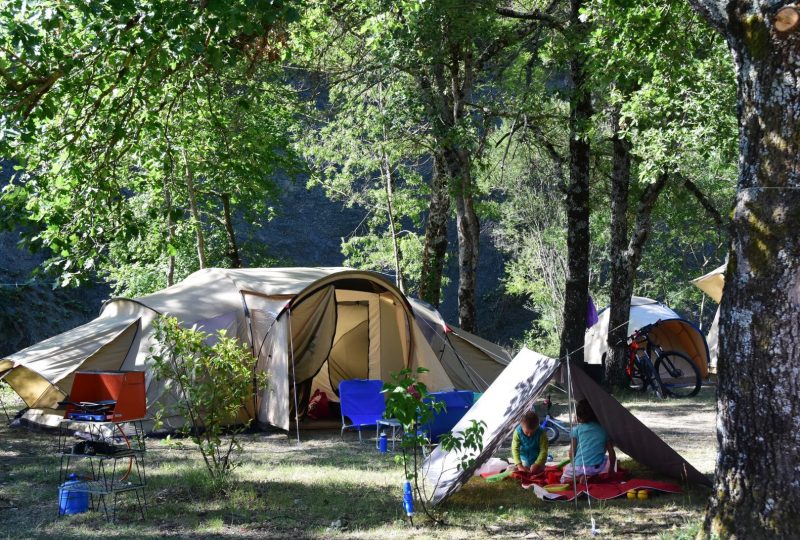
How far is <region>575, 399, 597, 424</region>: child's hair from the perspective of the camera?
6.04 metres

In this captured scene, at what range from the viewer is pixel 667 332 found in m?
16.1

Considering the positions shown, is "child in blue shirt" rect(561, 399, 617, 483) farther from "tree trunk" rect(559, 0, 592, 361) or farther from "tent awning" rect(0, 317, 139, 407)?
"tent awning" rect(0, 317, 139, 407)

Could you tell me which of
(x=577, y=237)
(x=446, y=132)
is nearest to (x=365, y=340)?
(x=446, y=132)

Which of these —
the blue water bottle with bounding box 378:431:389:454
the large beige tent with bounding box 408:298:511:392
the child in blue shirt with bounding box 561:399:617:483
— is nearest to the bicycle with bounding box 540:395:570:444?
the blue water bottle with bounding box 378:431:389:454

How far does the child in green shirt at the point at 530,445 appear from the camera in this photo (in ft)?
20.8

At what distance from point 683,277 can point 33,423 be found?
2074cm

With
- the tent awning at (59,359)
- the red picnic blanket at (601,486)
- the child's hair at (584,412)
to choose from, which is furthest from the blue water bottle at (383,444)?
the tent awning at (59,359)

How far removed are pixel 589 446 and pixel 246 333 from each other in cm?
469

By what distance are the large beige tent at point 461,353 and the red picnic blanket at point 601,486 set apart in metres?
4.18

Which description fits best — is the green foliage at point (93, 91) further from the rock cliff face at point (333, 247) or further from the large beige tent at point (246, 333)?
the rock cliff face at point (333, 247)

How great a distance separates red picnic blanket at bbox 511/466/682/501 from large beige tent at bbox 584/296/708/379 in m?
9.12

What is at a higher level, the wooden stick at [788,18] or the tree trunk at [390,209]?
the tree trunk at [390,209]

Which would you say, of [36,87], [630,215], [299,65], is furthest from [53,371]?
[630,215]

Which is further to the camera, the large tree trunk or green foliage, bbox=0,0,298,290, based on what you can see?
green foliage, bbox=0,0,298,290
